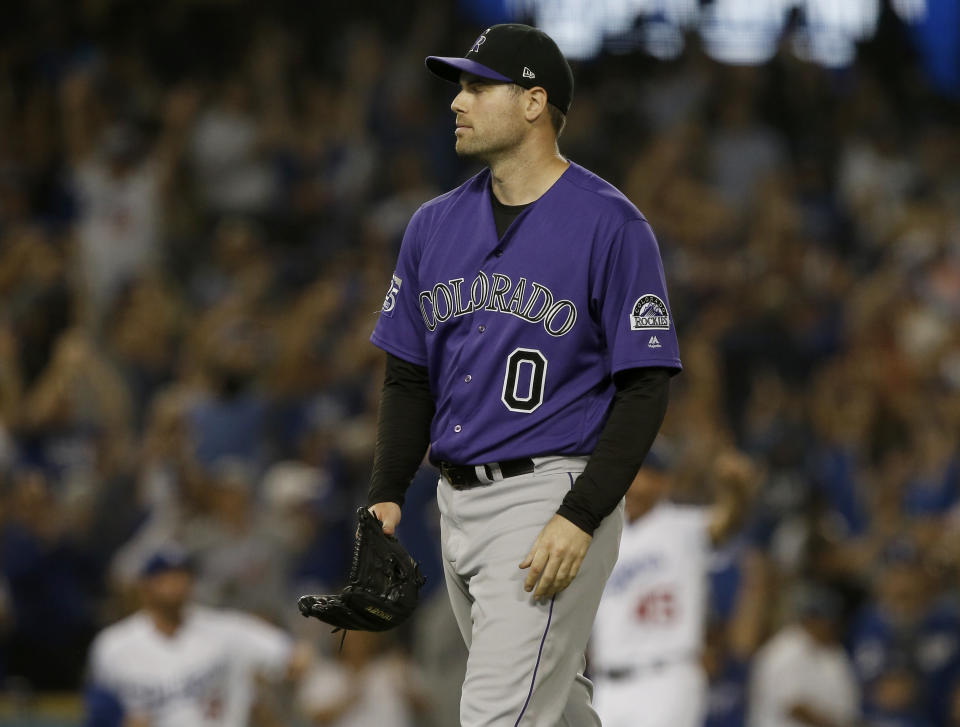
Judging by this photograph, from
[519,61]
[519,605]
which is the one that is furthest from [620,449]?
[519,61]

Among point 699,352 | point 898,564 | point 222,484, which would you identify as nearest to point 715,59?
point 699,352

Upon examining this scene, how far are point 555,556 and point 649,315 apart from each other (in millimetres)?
561

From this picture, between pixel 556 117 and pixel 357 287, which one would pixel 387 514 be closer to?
pixel 556 117

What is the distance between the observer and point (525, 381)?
11.1ft

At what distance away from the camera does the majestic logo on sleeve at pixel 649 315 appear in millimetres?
3324

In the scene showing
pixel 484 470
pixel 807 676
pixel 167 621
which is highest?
pixel 484 470

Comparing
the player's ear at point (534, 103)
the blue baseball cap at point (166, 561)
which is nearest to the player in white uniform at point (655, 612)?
the blue baseball cap at point (166, 561)

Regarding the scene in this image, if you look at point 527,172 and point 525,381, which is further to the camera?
point 527,172

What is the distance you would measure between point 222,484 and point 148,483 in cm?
52

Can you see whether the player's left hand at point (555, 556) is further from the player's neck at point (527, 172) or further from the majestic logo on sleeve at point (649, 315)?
the player's neck at point (527, 172)

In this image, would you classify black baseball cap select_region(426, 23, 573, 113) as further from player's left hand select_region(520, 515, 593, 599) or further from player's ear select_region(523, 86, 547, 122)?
player's left hand select_region(520, 515, 593, 599)

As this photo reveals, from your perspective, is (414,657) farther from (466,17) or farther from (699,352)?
(466,17)

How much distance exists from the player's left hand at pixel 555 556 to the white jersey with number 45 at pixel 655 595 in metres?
2.80

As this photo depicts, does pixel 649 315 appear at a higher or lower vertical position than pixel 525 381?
higher
